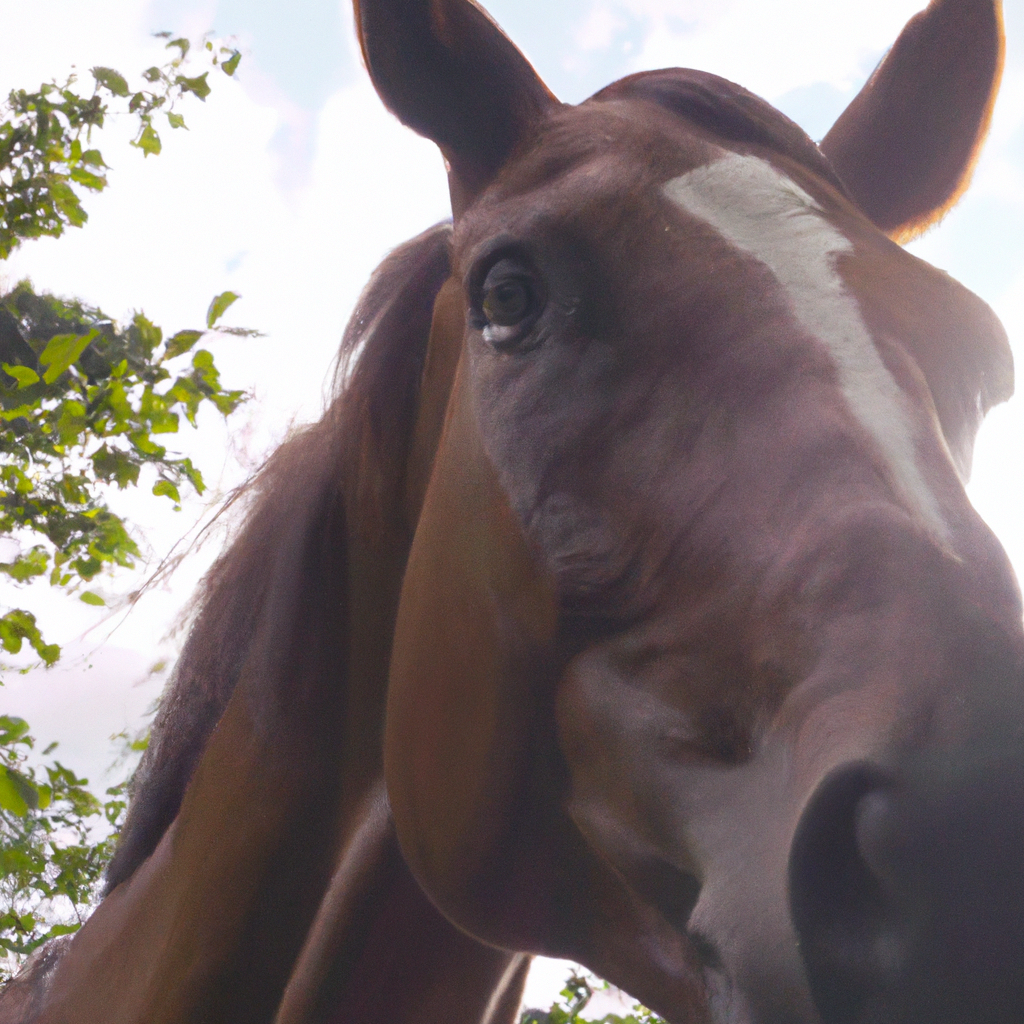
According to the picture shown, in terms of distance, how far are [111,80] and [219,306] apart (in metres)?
1.11

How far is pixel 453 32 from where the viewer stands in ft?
5.01

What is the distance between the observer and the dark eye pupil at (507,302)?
4.22 feet

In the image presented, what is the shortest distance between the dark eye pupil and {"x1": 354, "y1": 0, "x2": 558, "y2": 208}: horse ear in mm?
326

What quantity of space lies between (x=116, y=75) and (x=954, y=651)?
11.5 feet

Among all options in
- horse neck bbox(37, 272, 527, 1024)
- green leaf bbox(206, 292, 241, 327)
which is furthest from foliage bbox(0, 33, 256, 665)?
horse neck bbox(37, 272, 527, 1024)

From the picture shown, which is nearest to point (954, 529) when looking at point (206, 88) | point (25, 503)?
point (25, 503)

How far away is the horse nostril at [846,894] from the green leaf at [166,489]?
2629 mm

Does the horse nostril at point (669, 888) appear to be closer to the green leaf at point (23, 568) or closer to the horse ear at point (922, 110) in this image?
the horse ear at point (922, 110)

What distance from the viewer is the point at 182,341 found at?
3.06m

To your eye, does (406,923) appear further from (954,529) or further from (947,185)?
(947,185)

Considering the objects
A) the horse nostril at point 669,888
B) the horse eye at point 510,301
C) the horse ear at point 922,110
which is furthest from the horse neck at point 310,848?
the horse ear at point 922,110

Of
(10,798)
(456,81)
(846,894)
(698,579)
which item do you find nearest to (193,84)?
(456,81)

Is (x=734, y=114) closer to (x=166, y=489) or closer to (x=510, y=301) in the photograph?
(x=510, y=301)

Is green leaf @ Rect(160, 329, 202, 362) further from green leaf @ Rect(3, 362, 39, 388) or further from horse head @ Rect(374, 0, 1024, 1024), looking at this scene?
horse head @ Rect(374, 0, 1024, 1024)
